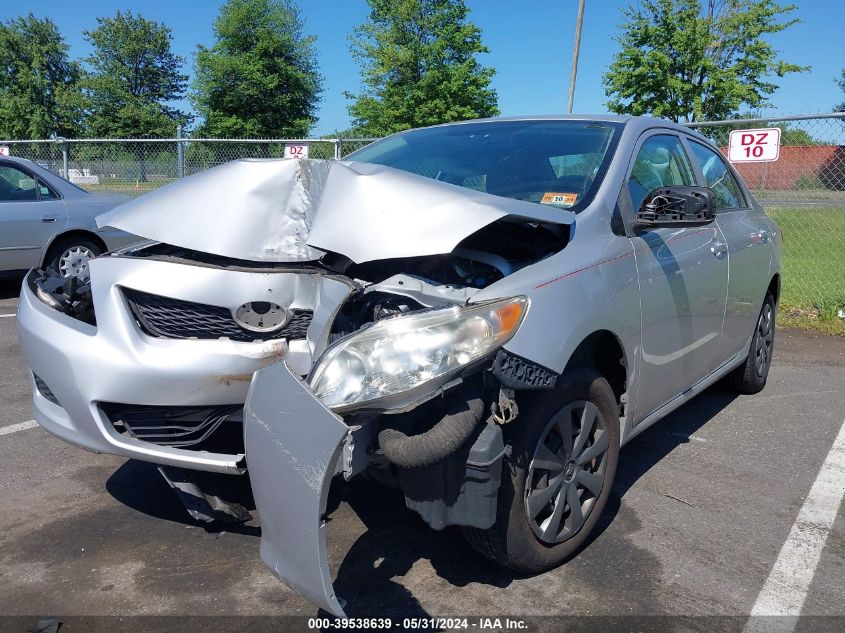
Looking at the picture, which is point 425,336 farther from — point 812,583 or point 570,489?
point 812,583

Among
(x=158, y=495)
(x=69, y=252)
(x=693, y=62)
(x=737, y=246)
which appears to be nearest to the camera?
(x=158, y=495)

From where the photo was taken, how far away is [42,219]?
8.18 m

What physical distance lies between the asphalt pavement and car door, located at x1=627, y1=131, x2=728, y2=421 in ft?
1.72

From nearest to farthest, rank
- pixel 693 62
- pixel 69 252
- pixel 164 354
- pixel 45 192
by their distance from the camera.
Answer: pixel 164 354 < pixel 45 192 < pixel 69 252 < pixel 693 62

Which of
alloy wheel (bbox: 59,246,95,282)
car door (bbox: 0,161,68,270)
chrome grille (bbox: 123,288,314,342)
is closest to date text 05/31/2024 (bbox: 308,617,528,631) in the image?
chrome grille (bbox: 123,288,314,342)

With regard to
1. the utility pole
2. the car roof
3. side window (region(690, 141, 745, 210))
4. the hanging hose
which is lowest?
the hanging hose

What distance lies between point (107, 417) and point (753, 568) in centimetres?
258

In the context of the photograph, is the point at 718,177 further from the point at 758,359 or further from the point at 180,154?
the point at 180,154

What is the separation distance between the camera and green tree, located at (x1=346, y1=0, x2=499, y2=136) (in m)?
31.4

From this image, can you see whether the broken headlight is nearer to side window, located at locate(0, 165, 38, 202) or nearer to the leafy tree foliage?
side window, located at locate(0, 165, 38, 202)

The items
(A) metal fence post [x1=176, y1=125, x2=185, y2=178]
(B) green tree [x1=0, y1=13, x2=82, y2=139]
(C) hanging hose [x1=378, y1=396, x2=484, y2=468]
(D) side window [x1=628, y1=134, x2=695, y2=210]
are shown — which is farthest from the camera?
(B) green tree [x1=0, y1=13, x2=82, y2=139]

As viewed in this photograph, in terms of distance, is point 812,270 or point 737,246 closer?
point 737,246

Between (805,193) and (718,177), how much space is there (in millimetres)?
5461

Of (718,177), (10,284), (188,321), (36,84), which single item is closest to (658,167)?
(718,177)
